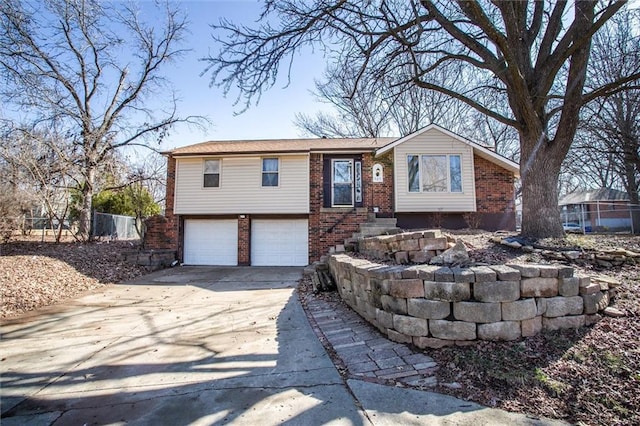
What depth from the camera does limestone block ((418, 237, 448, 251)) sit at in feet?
16.0

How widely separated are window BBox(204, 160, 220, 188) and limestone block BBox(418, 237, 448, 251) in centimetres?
896

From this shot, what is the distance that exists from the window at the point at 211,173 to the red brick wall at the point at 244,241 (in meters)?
1.74

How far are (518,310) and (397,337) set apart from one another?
1.28 metres

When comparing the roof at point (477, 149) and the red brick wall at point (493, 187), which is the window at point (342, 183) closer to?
the roof at point (477, 149)

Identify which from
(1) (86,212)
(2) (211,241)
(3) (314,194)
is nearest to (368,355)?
(3) (314,194)

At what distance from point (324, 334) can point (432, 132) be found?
29.9ft

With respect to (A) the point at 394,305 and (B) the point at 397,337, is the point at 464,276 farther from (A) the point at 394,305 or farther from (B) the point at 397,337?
(B) the point at 397,337

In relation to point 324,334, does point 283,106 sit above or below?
above

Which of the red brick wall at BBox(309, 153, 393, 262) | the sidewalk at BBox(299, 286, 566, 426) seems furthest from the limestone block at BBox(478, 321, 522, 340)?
the red brick wall at BBox(309, 153, 393, 262)

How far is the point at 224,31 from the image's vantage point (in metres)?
5.32

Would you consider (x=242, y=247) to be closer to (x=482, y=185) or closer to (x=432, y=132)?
(x=432, y=132)

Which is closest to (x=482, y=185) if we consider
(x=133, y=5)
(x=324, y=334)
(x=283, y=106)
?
(x=283, y=106)

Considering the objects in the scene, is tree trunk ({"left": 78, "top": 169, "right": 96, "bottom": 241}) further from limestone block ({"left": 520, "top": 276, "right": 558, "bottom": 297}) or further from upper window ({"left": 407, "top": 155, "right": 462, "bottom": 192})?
limestone block ({"left": 520, "top": 276, "right": 558, "bottom": 297})

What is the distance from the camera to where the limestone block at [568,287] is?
318 centimetres
